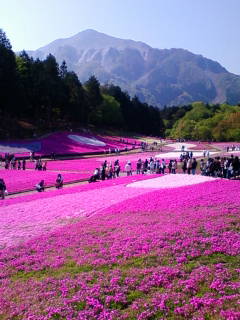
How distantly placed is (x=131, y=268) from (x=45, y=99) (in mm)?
76849

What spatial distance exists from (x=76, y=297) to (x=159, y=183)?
17.9 m

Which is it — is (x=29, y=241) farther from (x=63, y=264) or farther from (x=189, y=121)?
(x=189, y=121)

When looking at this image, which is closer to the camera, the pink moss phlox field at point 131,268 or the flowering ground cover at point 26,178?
the pink moss phlox field at point 131,268

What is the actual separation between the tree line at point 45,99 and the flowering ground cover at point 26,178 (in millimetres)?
30290

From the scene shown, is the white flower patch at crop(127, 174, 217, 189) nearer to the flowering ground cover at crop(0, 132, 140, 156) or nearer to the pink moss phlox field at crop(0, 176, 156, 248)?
the pink moss phlox field at crop(0, 176, 156, 248)

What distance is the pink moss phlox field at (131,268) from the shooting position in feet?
29.2

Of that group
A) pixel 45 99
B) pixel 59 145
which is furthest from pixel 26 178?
pixel 45 99

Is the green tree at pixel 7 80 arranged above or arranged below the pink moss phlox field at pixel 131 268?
above

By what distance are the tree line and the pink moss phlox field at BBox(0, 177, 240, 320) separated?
5526 cm

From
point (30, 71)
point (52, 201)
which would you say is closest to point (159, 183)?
point (52, 201)

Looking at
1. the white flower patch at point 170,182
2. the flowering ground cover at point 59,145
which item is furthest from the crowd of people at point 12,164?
the white flower patch at point 170,182

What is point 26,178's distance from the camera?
35531mm

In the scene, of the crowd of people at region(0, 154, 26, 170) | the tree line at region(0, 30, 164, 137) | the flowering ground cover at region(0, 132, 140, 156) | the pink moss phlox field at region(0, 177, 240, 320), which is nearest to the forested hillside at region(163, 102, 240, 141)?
the tree line at region(0, 30, 164, 137)

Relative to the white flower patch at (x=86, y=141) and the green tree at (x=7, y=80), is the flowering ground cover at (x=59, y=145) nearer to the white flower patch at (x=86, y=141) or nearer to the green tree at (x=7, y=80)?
the white flower patch at (x=86, y=141)
